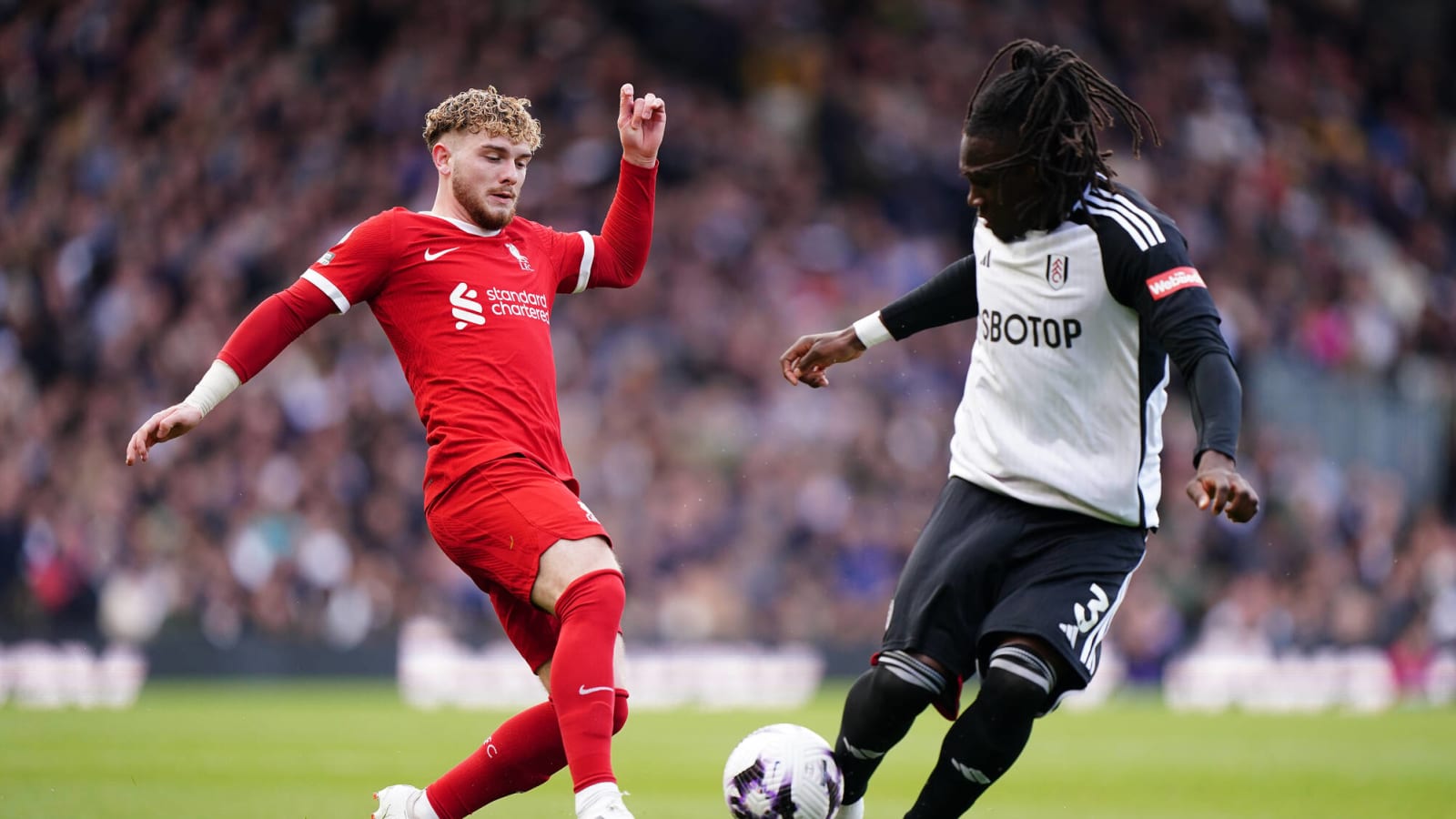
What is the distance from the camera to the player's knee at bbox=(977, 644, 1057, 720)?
4.90m

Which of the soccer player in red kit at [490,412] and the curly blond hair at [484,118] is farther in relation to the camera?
the curly blond hair at [484,118]

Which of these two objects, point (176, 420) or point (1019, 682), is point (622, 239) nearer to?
point (176, 420)

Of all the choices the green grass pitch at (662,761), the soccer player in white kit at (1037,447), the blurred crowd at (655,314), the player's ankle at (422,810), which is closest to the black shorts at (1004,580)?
the soccer player in white kit at (1037,447)

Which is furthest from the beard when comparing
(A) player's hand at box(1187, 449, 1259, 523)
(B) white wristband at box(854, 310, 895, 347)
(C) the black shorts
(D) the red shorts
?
(A) player's hand at box(1187, 449, 1259, 523)

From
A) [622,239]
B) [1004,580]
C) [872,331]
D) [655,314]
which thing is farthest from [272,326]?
[655,314]

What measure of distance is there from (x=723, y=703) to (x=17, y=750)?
7198 mm

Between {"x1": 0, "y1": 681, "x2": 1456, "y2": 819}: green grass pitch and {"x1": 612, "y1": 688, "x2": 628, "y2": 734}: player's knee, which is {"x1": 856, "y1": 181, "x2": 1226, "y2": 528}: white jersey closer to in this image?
{"x1": 612, "y1": 688, "x2": 628, "y2": 734}: player's knee

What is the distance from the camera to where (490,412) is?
5.61m

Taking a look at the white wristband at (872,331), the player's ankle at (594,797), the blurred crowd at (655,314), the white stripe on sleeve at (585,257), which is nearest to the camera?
the player's ankle at (594,797)

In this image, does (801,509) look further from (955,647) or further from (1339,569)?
(955,647)

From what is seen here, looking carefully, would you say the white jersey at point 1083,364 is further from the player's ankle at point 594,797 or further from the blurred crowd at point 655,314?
the blurred crowd at point 655,314

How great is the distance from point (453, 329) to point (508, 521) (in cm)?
72

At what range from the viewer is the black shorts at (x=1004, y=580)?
507 centimetres

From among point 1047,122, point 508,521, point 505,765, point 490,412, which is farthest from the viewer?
point 505,765
